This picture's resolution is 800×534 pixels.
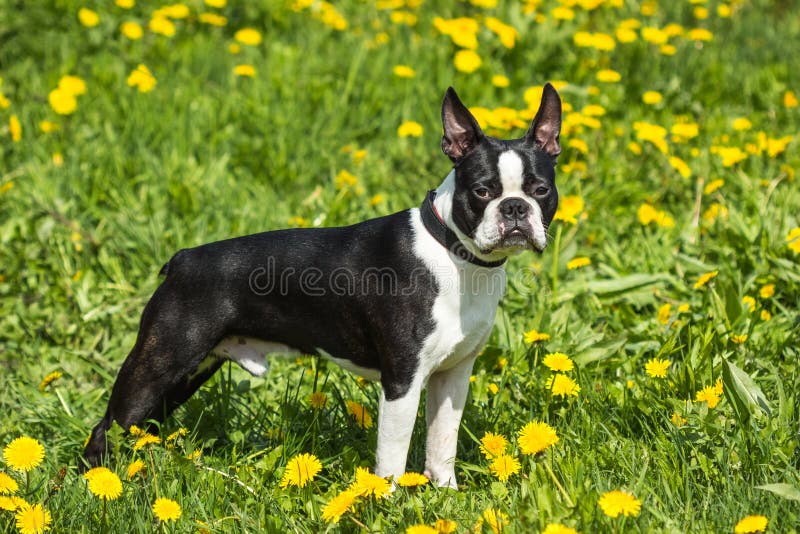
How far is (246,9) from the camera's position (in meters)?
7.75

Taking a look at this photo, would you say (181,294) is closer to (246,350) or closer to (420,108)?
(246,350)

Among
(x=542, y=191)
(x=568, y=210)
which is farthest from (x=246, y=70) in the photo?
(x=542, y=191)

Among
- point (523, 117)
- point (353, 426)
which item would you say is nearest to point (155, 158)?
point (523, 117)

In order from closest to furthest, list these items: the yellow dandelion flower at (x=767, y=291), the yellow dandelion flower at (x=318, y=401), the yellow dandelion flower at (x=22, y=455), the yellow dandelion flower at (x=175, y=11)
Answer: the yellow dandelion flower at (x=22, y=455) < the yellow dandelion flower at (x=318, y=401) < the yellow dandelion flower at (x=767, y=291) < the yellow dandelion flower at (x=175, y=11)

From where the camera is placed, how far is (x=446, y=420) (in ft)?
11.7

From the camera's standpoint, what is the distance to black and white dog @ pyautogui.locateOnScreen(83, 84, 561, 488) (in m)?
3.29

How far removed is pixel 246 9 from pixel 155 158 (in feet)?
7.83

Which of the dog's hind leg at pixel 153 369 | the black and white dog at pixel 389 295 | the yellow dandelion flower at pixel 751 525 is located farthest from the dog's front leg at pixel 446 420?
the yellow dandelion flower at pixel 751 525

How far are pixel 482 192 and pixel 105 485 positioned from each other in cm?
151

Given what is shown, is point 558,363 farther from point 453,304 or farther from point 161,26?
point 161,26

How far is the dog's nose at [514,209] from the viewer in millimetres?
3180

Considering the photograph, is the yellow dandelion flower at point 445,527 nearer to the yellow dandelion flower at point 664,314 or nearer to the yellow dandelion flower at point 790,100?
the yellow dandelion flower at point 664,314

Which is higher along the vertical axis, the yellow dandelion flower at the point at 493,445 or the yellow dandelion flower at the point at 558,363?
the yellow dandelion flower at the point at 558,363

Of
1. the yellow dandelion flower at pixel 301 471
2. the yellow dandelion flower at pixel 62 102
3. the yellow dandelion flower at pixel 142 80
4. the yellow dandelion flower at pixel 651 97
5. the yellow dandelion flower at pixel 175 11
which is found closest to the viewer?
the yellow dandelion flower at pixel 301 471
